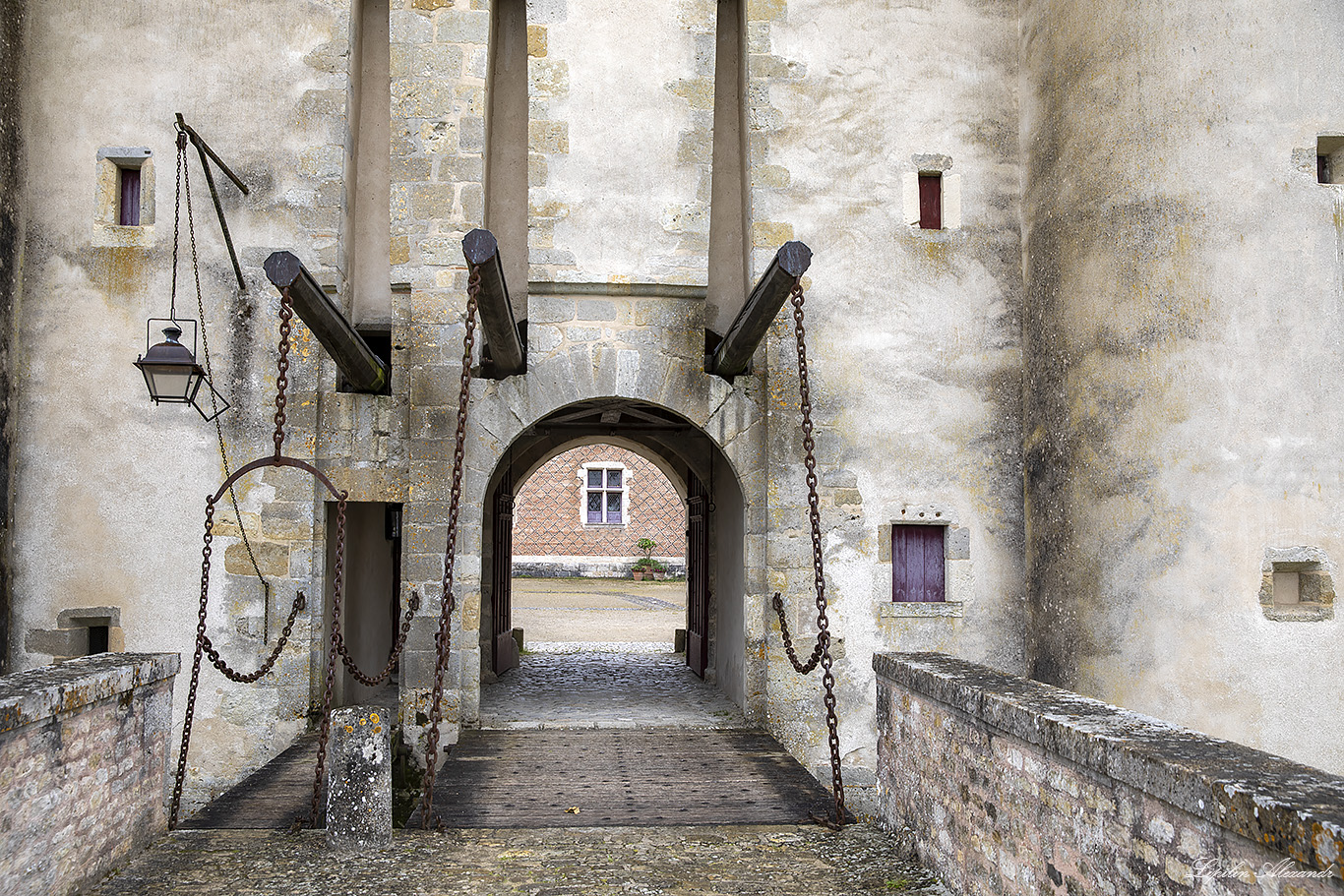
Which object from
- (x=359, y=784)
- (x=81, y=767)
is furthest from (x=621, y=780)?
(x=81, y=767)

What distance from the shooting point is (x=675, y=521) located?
933 inches

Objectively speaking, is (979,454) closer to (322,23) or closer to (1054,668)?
(1054,668)

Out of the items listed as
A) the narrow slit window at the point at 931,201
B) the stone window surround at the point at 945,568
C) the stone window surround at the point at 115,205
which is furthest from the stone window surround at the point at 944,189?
the stone window surround at the point at 115,205

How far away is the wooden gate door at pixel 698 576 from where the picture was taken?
367 inches

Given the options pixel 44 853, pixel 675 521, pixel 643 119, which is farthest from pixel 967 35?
pixel 675 521

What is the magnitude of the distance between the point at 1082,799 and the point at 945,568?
13.6 feet

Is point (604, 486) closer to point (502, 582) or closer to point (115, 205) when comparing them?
point (502, 582)

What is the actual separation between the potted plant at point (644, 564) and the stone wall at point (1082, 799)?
61.9 ft

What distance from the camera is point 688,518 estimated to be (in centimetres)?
1053

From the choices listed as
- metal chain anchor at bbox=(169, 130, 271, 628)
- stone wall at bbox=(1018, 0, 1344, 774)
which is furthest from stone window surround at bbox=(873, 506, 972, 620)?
metal chain anchor at bbox=(169, 130, 271, 628)

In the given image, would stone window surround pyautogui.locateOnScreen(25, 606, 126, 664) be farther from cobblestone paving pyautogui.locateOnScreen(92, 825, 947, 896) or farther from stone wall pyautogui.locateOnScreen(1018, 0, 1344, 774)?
stone wall pyautogui.locateOnScreen(1018, 0, 1344, 774)

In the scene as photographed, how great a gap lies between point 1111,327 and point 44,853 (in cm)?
586

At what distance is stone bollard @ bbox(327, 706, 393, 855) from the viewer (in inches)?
159

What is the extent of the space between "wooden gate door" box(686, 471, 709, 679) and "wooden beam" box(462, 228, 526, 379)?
11.1ft
